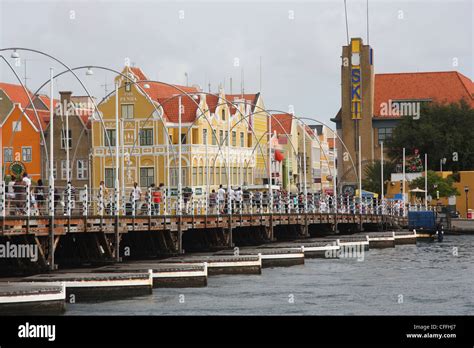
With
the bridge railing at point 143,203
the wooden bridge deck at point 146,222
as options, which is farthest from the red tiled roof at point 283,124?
the wooden bridge deck at point 146,222

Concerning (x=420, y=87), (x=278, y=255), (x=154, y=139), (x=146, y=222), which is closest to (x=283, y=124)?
(x=420, y=87)

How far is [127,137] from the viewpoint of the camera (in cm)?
12188

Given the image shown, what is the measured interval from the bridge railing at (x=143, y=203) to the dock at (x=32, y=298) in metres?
3.89

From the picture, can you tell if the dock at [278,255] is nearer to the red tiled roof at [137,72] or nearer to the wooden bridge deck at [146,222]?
the wooden bridge deck at [146,222]

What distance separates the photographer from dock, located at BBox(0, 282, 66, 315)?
4116 centimetres

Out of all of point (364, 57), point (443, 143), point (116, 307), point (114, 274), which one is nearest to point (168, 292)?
point (114, 274)

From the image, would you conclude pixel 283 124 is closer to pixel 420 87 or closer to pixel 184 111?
pixel 420 87

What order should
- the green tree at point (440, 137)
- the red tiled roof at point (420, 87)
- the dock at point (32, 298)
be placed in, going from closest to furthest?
the dock at point (32, 298) → the green tree at point (440, 137) → the red tiled roof at point (420, 87)

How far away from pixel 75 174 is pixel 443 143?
43.0 metres

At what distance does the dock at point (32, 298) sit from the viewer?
4116 centimetres

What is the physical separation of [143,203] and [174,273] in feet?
27.1

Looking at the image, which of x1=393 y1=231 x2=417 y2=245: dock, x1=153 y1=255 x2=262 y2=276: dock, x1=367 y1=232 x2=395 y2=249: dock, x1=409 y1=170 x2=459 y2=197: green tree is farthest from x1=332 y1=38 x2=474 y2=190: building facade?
x1=153 y1=255 x2=262 y2=276: dock

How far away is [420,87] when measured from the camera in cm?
16788
